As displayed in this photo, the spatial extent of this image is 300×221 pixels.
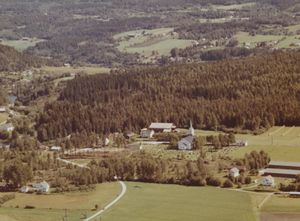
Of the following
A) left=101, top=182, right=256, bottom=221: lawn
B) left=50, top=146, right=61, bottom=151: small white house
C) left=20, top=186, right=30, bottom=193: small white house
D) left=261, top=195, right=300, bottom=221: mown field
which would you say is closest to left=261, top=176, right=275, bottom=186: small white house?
left=101, top=182, right=256, bottom=221: lawn

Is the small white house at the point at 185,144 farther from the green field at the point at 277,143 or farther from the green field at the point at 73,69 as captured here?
the green field at the point at 73,69

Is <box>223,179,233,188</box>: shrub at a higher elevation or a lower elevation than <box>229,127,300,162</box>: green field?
lower

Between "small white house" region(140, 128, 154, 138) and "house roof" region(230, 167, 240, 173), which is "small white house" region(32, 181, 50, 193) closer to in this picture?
"house roof" region(230, 167, 240, 173)

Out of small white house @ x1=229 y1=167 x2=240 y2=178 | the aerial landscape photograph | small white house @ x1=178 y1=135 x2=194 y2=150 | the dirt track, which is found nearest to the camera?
the dirt track

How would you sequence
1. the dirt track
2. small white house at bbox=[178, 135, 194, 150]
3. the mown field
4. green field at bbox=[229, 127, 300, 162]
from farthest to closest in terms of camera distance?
small white house at bbox=[178, 135, 194, 150] → green field at bbox=[229, 127, 300, 162] → the mown field → the dirt track

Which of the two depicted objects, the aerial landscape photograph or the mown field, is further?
the aerial landscape photograph

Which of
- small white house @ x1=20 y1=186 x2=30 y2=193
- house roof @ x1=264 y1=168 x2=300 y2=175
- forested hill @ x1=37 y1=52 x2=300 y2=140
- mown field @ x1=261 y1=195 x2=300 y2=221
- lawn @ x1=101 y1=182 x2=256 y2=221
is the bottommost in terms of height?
small white house @ x1=20 y1=186 x2=30 y2=193

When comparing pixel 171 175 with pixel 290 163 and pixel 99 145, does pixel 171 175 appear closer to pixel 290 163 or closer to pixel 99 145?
pixel 290 163
